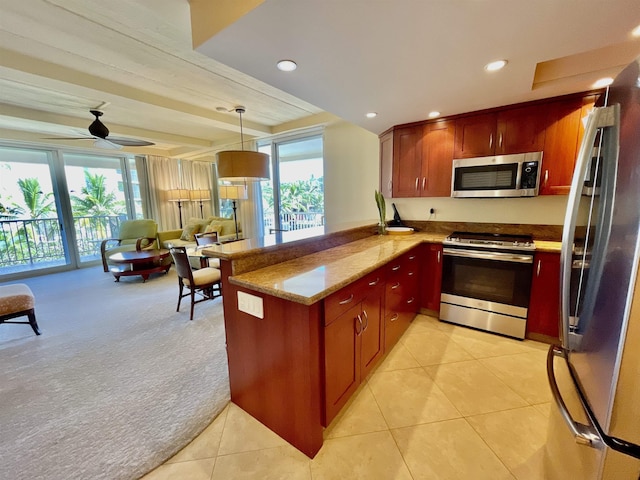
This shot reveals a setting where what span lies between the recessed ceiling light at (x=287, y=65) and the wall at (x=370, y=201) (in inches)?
61.9

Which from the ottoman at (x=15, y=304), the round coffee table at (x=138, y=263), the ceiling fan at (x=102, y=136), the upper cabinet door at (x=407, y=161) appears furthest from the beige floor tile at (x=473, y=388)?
the ceiling fan at (x=102, y=136)

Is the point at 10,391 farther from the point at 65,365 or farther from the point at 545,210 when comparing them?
the point at 545,210

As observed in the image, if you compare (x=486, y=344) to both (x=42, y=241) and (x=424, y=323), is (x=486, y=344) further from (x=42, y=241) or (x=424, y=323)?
(x=42, y=241)

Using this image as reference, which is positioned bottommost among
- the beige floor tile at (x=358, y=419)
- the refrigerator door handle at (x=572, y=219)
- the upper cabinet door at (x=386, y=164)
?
the beige floor tile at (x=358, y=419)

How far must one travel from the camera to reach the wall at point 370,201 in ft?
9.31

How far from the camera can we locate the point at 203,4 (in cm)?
147

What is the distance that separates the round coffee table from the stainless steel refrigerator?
5.03 m

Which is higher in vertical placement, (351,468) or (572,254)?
(572,254)

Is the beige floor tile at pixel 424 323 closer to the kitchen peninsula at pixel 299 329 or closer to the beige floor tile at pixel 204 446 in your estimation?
the kitchen peninsula at pixel 299 329

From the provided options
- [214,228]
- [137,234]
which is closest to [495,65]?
[214,228]

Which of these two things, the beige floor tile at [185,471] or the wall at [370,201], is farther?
the wall at [370,201]

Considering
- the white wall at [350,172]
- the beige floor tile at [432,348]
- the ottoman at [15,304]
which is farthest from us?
the white wall at [350,172]

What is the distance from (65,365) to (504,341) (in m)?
4.02

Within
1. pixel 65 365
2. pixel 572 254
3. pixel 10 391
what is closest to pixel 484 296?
pixel 572 254
